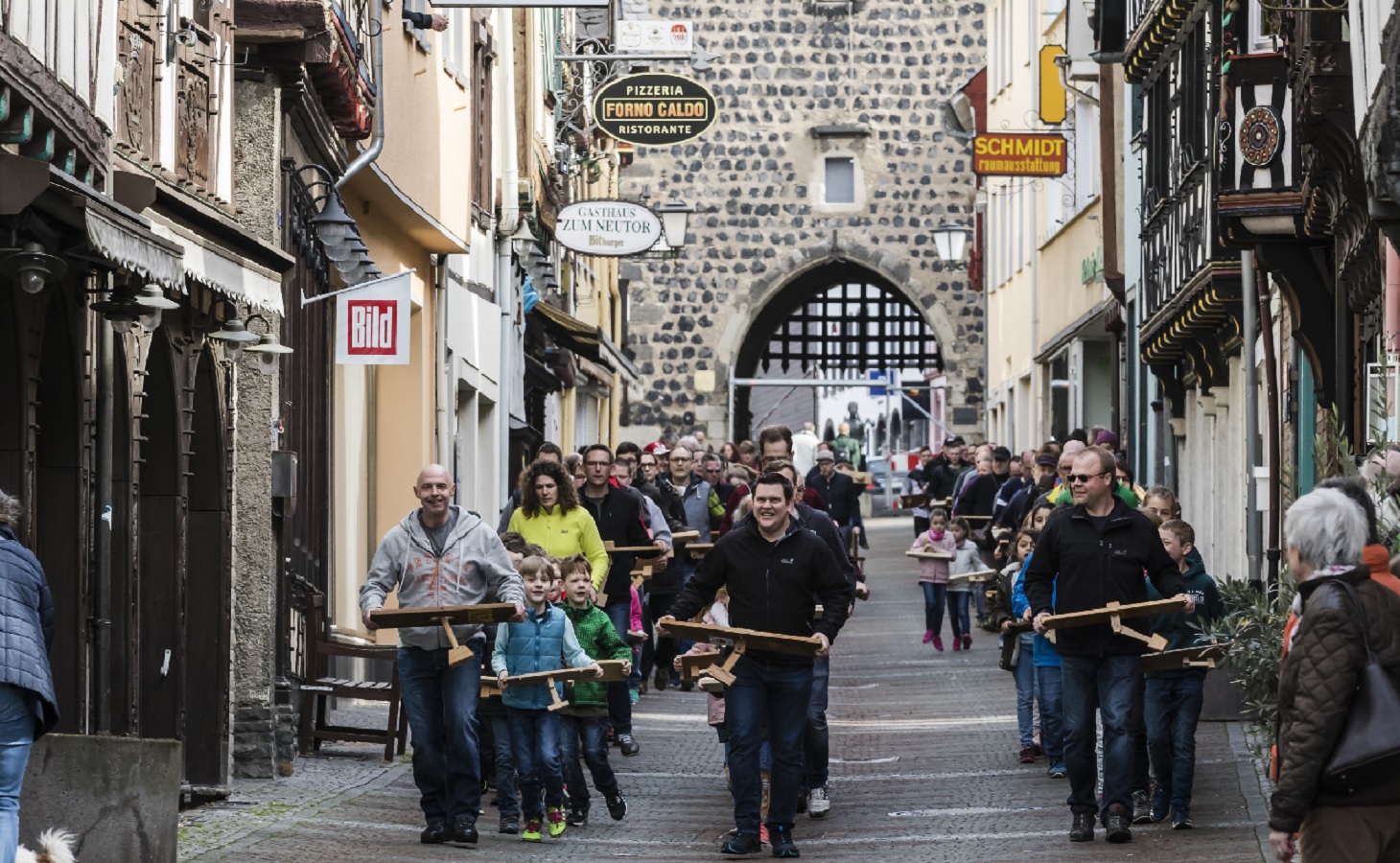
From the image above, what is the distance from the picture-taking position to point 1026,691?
557 inches

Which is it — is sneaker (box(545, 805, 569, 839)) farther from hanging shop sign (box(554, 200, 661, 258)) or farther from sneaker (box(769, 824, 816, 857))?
hanging shop sign (box(554, 200, 661, 258))

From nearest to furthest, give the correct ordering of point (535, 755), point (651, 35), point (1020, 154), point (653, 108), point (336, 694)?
point (535, 755)
point (336, 694)
point (653, 108)
point (1020, 154)
point (651, 35)

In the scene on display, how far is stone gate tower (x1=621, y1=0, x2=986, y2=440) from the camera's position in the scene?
47.4 m

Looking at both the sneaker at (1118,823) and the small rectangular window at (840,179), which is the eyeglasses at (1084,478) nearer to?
the sneaker at (1118,823)

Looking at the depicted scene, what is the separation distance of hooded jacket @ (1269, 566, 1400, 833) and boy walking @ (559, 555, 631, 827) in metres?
5.52

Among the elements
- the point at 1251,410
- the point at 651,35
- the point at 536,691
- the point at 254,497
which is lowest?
the point at 536,691

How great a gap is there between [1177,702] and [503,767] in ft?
9.56

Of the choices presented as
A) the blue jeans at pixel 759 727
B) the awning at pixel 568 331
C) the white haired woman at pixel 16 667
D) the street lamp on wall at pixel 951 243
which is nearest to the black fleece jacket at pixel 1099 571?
the blue jeans at pixel 759 727

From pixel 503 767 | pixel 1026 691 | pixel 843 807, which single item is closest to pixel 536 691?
pixel 503 767

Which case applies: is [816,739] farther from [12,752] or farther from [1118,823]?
[12,752]

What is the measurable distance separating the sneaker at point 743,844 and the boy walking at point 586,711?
40.9 inches

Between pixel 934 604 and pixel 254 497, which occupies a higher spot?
pixel 254 497

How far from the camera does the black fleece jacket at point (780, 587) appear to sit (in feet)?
36.2

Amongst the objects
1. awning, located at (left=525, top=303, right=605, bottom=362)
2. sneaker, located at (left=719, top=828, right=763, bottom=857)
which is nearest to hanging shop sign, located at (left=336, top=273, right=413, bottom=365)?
sneaker, located at (left=719, top=828, right=763, bottom=857)
